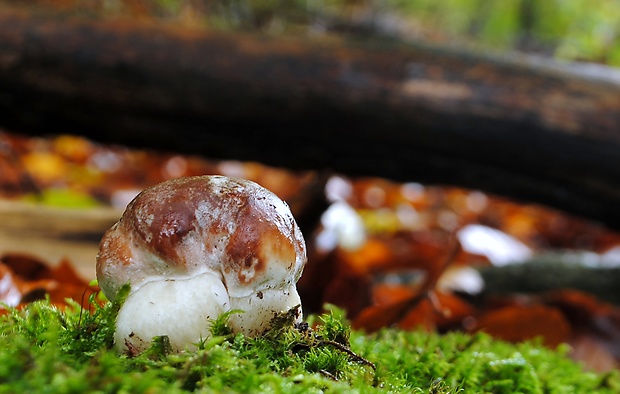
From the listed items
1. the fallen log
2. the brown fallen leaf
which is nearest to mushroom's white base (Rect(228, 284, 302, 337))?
the brown fallen leaf

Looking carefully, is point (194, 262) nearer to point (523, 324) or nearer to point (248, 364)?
point (248, 364)

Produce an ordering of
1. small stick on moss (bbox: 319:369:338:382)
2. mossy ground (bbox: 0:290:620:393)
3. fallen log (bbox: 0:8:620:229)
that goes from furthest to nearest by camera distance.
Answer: fallen log (bbox: 0:8:620:229) → small stick on moss (bbox: 319:369:338:382) → mossy ground (bbox: 0:290:620:393)

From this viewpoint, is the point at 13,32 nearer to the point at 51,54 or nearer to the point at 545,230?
the point at 51,54

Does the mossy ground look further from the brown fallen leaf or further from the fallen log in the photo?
the fallen log

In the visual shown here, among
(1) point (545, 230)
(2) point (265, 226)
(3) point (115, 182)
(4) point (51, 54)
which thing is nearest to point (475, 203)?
(1) point (545, 230)

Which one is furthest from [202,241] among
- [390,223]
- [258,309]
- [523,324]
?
[390,223]

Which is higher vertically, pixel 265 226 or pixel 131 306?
pixel 265 226
